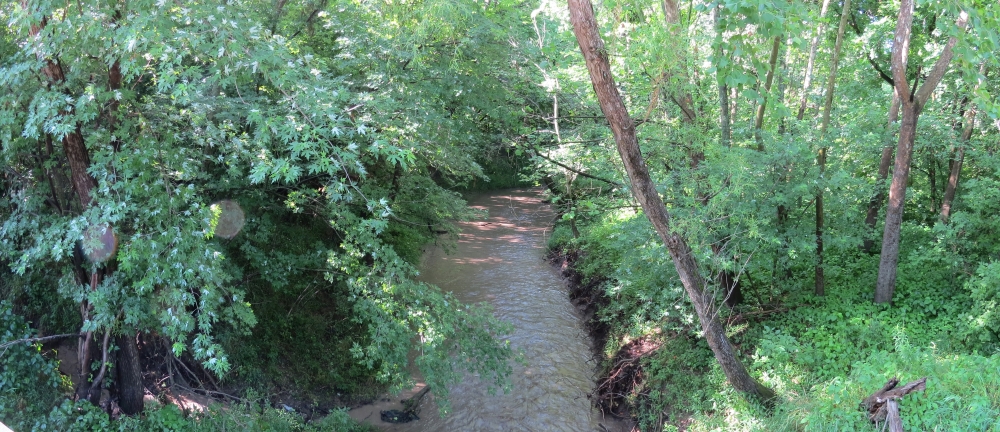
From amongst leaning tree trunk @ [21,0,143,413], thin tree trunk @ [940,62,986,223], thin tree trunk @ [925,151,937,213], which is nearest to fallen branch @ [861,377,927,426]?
thin tree trunk @ [940,62,986,223]

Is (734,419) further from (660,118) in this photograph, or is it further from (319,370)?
(319,370)

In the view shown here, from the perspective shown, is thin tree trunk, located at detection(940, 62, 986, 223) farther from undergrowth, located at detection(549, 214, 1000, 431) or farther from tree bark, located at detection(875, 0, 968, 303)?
tree bark, located at detection(875, 0, 968, 303)

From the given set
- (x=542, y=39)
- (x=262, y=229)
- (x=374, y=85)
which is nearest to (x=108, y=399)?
(x=262, y=229)

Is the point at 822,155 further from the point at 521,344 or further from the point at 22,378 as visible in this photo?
the point at 22,378

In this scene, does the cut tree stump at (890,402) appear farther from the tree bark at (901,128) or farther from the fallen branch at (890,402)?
the tree bark at (901,128)

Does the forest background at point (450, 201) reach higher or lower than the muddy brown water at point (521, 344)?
higher

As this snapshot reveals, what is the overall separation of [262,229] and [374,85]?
2.61 m

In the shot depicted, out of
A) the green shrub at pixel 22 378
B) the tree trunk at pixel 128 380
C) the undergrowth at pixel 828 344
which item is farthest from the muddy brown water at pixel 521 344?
the green shrub at pixel 22 378

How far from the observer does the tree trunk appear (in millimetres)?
5941

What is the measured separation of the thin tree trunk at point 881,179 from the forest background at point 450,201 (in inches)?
3.7

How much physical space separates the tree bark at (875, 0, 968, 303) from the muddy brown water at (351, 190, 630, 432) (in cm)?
378

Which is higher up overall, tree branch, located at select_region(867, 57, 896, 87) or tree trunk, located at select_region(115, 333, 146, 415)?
tree branch, located at select_region(867, 57, 896, 87)

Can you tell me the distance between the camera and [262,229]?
7.69m

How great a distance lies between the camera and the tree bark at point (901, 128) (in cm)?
607
